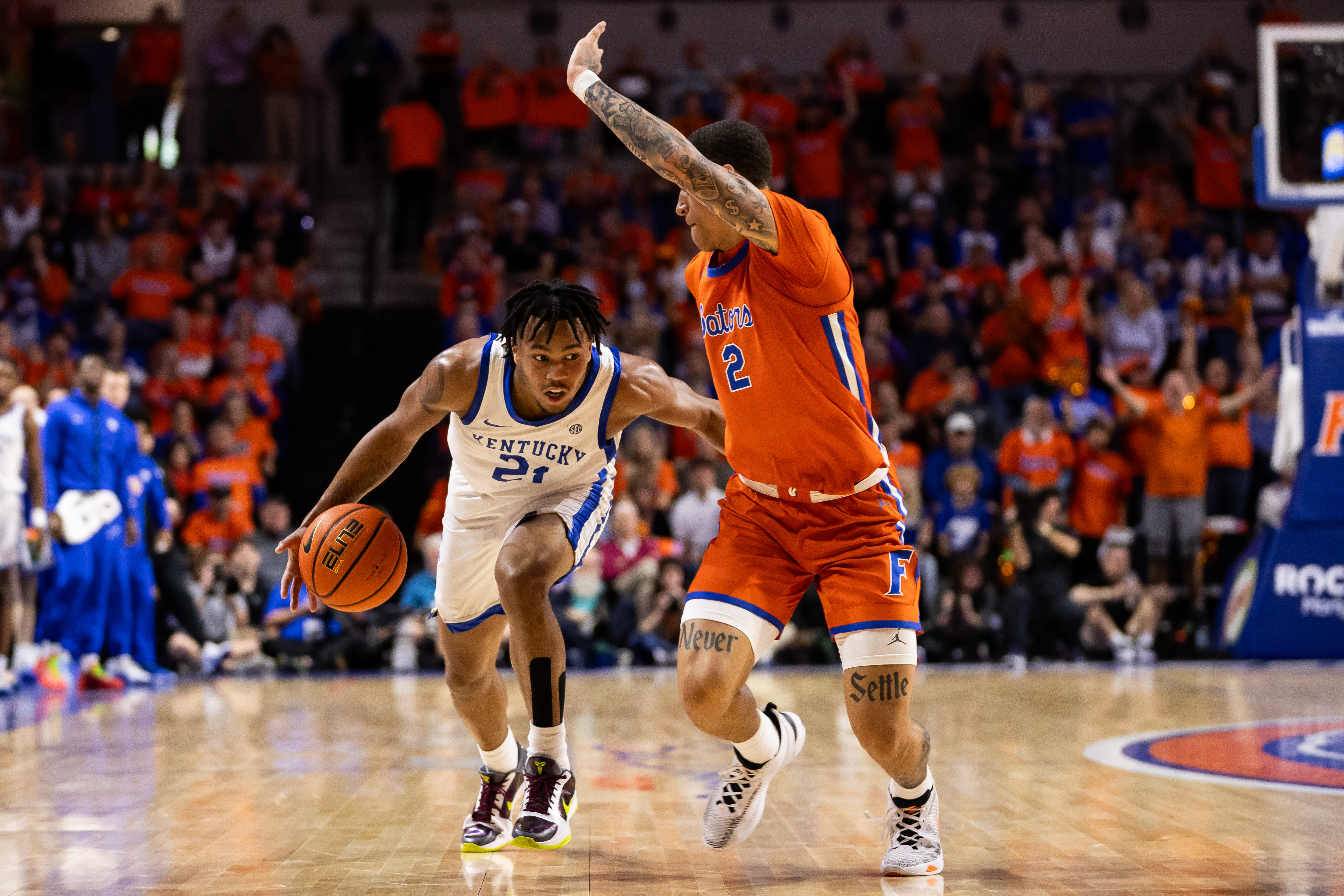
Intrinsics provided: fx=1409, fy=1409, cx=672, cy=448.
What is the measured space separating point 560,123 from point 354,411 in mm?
4460

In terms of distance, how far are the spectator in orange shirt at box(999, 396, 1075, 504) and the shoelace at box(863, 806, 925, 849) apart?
26.2 feet

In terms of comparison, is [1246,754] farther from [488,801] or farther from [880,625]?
[488,801]

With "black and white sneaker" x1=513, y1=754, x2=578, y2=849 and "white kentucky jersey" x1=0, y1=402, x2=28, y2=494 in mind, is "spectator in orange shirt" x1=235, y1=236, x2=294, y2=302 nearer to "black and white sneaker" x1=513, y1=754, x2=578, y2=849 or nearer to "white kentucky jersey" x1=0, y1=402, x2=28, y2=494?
"white kentucky jersey" x1=0, y1=402, x2=28, y2=494

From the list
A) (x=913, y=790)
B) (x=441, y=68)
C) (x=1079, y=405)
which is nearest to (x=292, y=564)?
(x=913, y=790)

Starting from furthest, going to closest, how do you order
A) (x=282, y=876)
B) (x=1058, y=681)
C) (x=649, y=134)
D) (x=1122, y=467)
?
(x=1122, y=467)
(x=1058, y=681)
(x=282, y=876)
(x=649, y=134)

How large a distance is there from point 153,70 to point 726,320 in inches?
600

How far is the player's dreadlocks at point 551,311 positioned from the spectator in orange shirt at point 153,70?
14.2 meters

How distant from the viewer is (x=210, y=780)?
20.1 ft

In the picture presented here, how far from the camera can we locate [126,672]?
10.6m

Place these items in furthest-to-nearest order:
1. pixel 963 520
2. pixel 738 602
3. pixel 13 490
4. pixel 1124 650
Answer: pixel 963 520
pixel 1124 650
pixel 13 490
pixel 738 602

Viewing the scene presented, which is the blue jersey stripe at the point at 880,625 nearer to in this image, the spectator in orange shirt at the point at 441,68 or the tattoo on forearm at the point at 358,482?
the tattoo on forearm at the point at 358,482

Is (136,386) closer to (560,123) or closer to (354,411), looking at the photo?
(354,411)

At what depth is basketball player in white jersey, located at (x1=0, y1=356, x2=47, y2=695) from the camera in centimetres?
998

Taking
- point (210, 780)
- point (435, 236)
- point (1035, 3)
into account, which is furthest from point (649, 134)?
point (1035, 3)
